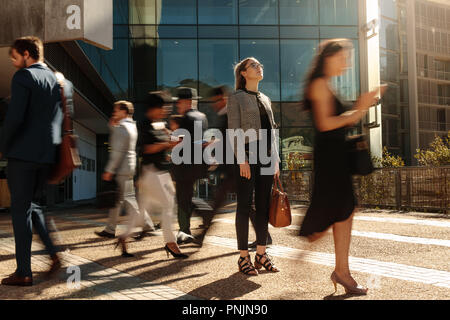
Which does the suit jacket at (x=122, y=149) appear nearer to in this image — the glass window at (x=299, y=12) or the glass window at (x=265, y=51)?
the glass window at (x=265, y=51)

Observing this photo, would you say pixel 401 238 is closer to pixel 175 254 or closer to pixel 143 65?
pixel 175 254

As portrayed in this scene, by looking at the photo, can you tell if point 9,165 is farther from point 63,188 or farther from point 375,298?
point 63,188

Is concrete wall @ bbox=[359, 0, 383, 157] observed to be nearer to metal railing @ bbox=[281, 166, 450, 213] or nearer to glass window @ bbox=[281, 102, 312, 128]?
glass window @ bbox=[281, 102, 312, 128]

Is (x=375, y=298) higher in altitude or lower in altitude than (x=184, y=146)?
lower

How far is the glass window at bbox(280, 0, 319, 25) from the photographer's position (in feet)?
72.8

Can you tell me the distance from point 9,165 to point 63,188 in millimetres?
18020

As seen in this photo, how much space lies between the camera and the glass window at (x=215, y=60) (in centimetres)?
2198

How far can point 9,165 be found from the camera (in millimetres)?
3887

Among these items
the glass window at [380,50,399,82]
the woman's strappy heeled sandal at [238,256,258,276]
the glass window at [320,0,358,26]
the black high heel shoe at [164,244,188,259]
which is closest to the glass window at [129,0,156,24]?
the glass window at [320,0,358,26]

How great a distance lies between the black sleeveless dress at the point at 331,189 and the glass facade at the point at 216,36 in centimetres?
1861

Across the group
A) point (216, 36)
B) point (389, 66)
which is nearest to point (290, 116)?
point (216, 36)

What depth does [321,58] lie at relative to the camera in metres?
3.63
